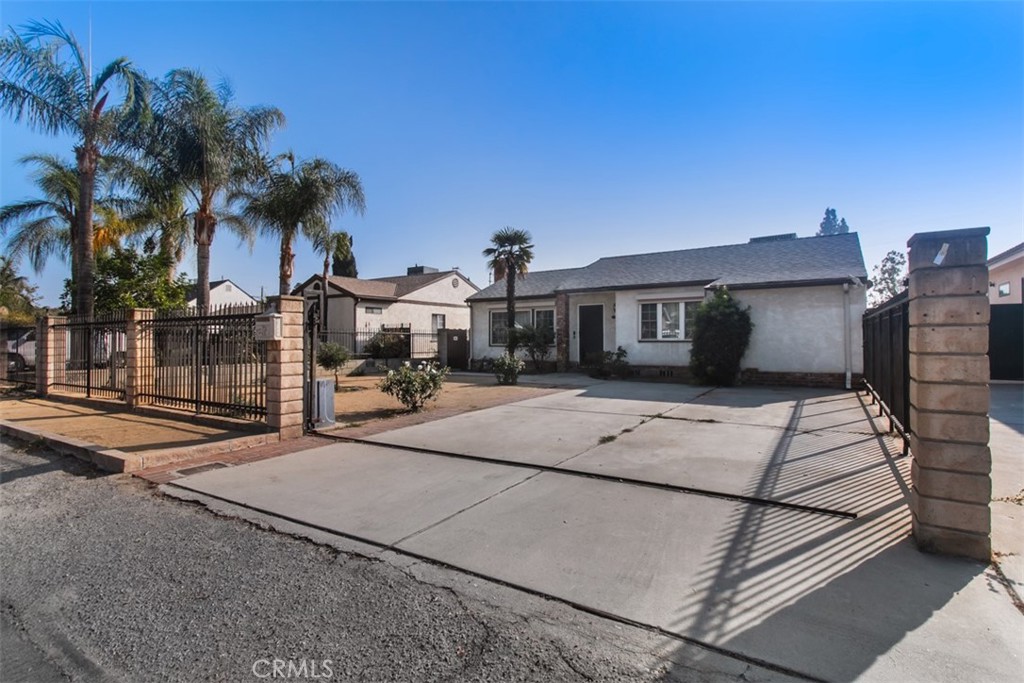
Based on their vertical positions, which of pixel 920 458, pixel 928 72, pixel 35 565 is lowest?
pixel 35 565

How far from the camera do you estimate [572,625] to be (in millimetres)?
2596

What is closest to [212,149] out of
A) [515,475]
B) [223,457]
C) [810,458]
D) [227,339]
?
[227,339]

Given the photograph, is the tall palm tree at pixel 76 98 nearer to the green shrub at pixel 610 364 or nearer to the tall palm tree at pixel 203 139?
the tall palm tree at pixel 203 139

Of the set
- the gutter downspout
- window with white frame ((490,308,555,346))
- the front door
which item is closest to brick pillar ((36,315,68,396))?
window with white frame ((490,308,555,346))

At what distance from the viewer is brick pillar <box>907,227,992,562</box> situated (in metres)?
3.21

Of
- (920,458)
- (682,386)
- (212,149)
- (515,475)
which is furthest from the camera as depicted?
(212,149)

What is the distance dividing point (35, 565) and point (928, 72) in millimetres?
12295

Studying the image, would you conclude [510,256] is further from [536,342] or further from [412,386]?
[412,386]

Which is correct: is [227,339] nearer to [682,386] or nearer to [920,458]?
[920,458]

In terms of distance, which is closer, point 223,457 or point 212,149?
point 223,457

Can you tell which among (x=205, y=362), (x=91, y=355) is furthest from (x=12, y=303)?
(x=205, y=362)

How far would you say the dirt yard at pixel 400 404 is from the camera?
27.6 feet

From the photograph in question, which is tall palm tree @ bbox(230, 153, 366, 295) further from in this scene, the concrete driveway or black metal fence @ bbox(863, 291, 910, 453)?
black metal fence @ bbox(863, 291, 910, 453)

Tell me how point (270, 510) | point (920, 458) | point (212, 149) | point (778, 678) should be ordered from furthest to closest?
point (212, 149) → point (270, 510) → point (920, 458) → point (778, 678)
